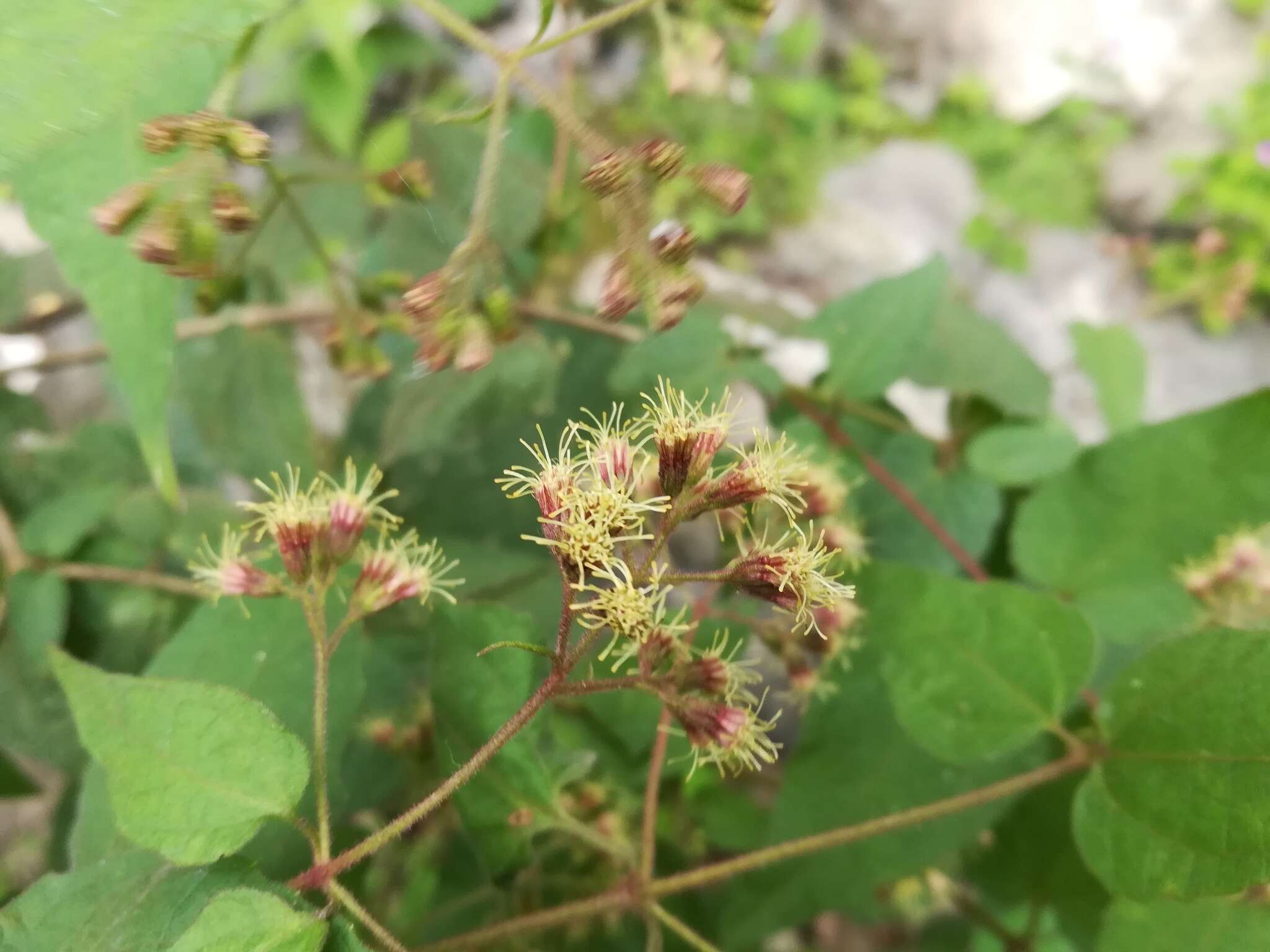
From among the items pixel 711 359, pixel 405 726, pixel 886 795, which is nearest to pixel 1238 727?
pixel 886 795

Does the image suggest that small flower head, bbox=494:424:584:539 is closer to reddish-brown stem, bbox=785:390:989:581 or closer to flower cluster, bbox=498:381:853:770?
flower cluster, bbox=498:381:853:770

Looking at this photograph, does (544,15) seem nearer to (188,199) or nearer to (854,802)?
(188,199)

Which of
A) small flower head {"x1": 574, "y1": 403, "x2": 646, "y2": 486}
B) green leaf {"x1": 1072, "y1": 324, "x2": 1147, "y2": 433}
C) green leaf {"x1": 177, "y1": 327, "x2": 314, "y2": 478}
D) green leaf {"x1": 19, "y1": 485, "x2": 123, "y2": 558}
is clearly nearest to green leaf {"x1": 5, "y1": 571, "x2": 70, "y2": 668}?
green leaf {"x1": 19, "y1": 485, "x2": 123, "y2": 558}

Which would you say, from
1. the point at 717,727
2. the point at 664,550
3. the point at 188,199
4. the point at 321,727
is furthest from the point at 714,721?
the point at 188,199

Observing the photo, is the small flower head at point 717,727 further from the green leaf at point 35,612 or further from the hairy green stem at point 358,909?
the green leaf at point 35,612

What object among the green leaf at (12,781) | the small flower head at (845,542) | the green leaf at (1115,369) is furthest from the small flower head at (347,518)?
the green leaf at (1115,369)

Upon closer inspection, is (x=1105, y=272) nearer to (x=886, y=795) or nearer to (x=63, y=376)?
(x=886, y=795)
